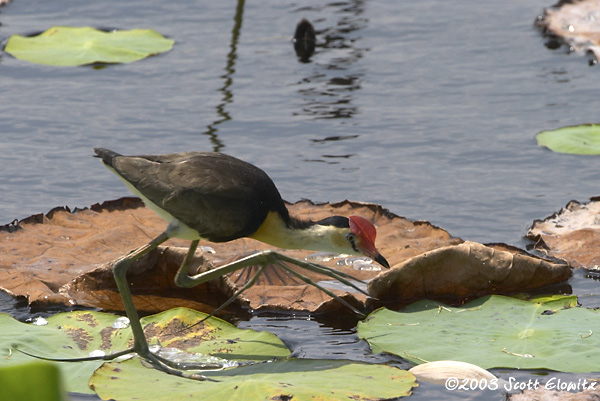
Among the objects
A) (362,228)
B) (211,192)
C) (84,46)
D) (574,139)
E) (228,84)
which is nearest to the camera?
(211,192)

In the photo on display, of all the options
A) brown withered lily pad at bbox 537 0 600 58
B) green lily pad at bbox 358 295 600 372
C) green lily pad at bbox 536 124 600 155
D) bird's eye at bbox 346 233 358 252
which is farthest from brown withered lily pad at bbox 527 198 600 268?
brown withered lily pad at bbox 537 0 600 58

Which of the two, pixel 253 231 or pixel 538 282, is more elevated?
pixel 253 231

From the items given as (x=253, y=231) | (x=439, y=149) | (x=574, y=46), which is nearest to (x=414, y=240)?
(x=253, y=231)

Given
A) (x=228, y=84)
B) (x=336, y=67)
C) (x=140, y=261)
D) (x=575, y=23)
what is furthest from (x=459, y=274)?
(x=575, y=23)

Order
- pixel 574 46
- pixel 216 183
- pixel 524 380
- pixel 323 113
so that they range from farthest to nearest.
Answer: pixel 574 46 → pixel 323 113 → pixel 216 183 → pixel 524 380

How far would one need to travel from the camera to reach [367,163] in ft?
21.5

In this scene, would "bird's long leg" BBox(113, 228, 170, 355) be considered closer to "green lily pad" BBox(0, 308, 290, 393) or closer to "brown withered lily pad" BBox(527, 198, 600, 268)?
"green lily pad" BBox(0, 308, 290, 393)

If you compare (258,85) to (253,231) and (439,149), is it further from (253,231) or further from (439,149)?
(253,231)

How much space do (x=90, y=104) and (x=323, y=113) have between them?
178 cm

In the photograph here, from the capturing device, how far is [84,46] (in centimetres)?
834

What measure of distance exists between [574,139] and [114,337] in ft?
12.2

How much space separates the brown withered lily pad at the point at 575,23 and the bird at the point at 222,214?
4.75 m

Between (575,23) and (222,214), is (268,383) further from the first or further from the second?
(575,23)

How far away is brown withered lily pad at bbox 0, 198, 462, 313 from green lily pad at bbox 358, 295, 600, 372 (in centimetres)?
34
